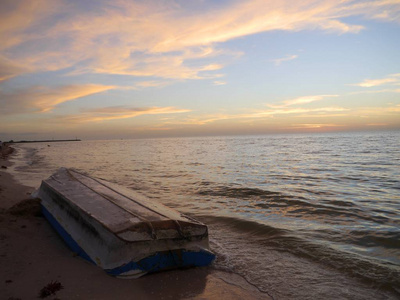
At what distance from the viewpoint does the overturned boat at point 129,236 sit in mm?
3758

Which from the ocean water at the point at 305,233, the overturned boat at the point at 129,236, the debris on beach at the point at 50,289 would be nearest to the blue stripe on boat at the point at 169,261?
the overturned boat at the point at 129,236

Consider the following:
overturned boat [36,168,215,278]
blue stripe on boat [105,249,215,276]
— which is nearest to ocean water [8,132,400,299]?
blue stripe on boat [105,249,215,276]

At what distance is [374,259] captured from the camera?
16.2ft

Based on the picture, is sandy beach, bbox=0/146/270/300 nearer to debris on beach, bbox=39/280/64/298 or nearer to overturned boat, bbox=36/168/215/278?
debris on beach, bbox=39/280/64/298

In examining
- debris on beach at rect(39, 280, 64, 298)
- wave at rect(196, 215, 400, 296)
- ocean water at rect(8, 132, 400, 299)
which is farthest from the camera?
wave at rect(196, 215, 400, 296)

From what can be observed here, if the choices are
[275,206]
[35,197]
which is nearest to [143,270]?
[35,197]

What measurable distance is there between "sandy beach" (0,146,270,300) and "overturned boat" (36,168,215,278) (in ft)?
0.53

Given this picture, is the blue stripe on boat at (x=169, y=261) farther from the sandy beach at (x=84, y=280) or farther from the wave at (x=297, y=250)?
the wave at (x=297, y=250)

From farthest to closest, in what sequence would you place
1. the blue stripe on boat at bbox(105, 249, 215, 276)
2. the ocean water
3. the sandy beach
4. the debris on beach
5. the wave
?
the wave < the ocean water < the blue stripe on boat at bbox(105, 249, 215, 276) < the sandy beach < the debris on beach

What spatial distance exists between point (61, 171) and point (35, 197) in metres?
1.48

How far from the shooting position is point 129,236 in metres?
3.79

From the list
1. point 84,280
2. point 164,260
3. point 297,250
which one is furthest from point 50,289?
point 297,250

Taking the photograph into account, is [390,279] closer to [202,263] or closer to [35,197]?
[202,263]

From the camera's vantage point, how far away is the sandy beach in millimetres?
3389
